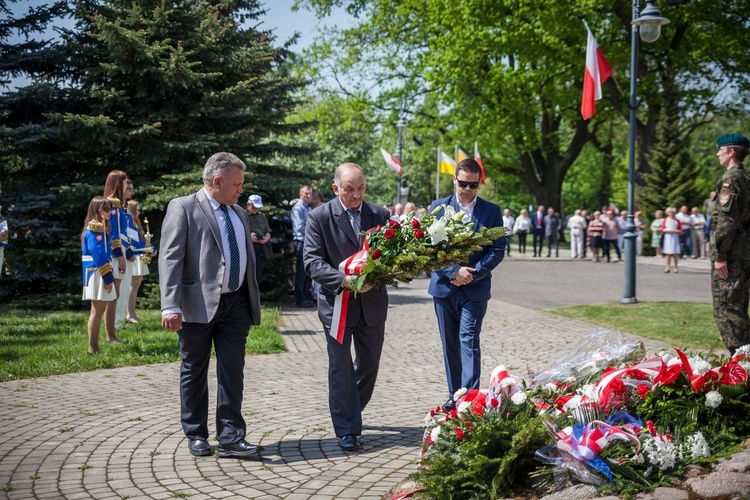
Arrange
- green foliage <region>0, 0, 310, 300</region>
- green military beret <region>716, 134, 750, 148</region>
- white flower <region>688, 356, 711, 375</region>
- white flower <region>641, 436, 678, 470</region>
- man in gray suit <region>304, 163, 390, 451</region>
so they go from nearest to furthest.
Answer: white flower <region>641, 436, 678, 470</region> → white flower <region>688, 356, 711, 375</region> → man in gray suit <region>304, 163, 390, 451</region> → green military beret <region>716, 134, 750, 148</region> → green foliage <region>0, 0, 310, 300</region>

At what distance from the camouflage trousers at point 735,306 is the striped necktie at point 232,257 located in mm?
4972

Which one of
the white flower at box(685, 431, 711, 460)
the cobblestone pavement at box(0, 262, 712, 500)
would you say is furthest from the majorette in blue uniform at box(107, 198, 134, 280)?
the white flower at box(685, 431, 711, 460)

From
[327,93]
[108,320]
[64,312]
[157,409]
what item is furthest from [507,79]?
[157,409]

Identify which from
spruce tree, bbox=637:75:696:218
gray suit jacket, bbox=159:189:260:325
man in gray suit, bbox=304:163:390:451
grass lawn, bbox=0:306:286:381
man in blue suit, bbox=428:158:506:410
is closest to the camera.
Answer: gray suit jacket, bbox=159:189:260:325

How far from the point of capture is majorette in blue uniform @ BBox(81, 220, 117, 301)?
9234 mm

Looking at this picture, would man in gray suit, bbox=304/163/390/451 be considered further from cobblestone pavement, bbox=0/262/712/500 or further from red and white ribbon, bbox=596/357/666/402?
red and white ribbon, bbox=596/357/666/402

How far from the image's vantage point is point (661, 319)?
40.8 feet

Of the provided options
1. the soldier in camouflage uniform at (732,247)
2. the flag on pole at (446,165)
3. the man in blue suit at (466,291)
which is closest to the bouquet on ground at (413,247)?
the man in blue suit at (466,291)

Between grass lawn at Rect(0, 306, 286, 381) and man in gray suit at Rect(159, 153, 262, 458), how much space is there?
362 centimetres

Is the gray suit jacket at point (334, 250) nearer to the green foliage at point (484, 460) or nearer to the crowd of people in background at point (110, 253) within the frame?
the green foliage at point (484, 460)

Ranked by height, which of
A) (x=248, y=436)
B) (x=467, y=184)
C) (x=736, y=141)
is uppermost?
(x=736, y=141)

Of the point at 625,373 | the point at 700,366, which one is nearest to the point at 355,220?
the point at 625,373

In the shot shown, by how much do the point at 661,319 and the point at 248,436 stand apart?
856 centimetres

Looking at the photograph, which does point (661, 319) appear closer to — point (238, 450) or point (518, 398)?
point (518, 398)
